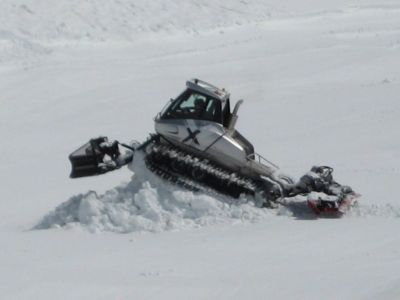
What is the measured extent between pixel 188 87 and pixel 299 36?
1646cm

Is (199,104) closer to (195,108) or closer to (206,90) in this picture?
(195,108)

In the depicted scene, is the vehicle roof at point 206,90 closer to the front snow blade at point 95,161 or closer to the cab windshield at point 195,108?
the cab windshield at point 195,108

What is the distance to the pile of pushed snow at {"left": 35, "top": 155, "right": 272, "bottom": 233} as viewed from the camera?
12.8 metres

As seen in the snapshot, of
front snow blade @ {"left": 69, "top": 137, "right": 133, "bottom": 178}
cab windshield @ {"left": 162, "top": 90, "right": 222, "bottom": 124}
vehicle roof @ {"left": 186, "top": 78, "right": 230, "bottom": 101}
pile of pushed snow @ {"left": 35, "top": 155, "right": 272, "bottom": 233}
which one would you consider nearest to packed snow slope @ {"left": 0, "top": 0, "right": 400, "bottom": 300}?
pile of pushed snow @ {"left": 35, "top": 155, "right": 272, "bottom": 233}

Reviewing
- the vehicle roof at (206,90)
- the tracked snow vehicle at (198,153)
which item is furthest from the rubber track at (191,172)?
the vehicle roof at (206,90)

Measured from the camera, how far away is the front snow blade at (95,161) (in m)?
13.8

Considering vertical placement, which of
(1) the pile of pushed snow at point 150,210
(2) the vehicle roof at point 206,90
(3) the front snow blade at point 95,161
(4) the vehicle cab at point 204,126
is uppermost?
(2) the vehicle roof at point 206,90

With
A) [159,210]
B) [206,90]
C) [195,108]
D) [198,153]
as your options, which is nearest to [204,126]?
[195,108]

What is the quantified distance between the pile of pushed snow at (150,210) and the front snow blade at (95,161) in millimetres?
430

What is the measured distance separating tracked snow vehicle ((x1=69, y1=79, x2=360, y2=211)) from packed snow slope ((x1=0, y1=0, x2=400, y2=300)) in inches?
11.5

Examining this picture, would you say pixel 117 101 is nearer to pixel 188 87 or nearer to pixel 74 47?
pixel 74 47

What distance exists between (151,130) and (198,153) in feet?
23.9

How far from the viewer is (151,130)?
21.0m

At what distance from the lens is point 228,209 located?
13.1 metres
